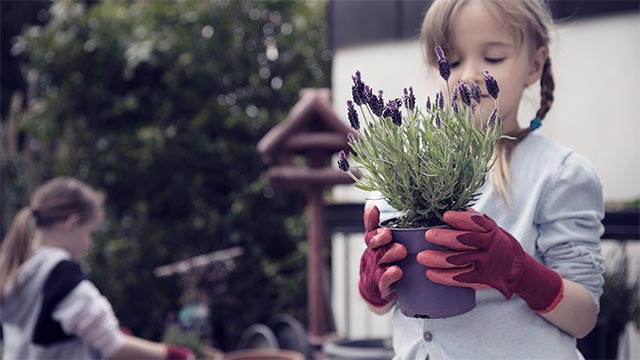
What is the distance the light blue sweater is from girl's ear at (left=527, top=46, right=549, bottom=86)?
0.15 metres

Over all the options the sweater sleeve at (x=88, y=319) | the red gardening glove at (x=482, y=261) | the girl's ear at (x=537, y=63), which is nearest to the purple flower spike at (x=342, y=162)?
the red gardening glove at (x=482, y=261)

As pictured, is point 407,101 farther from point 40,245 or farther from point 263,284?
point 263,284

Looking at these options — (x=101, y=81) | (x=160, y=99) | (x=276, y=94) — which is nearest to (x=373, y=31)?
(x=276, y=94)

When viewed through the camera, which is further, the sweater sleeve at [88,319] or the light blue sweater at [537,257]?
the sweater sleeve at [88,319]

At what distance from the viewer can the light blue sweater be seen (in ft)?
3.66

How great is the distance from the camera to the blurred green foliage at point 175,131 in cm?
538

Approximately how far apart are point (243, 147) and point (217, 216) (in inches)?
22.2

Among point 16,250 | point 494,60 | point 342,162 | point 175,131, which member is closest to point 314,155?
point 16,250

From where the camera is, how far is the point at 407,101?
1.01 meters

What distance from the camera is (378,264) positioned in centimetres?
105

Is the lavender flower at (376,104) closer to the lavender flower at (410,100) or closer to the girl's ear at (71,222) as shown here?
the lavender flower at (410,100)

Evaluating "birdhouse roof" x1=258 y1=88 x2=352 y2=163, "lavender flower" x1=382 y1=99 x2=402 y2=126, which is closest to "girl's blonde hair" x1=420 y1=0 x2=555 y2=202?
"lavender flower" x1=382 y1=99 x2=402 y2=126

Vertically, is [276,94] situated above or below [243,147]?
above

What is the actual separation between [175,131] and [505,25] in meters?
4.50
